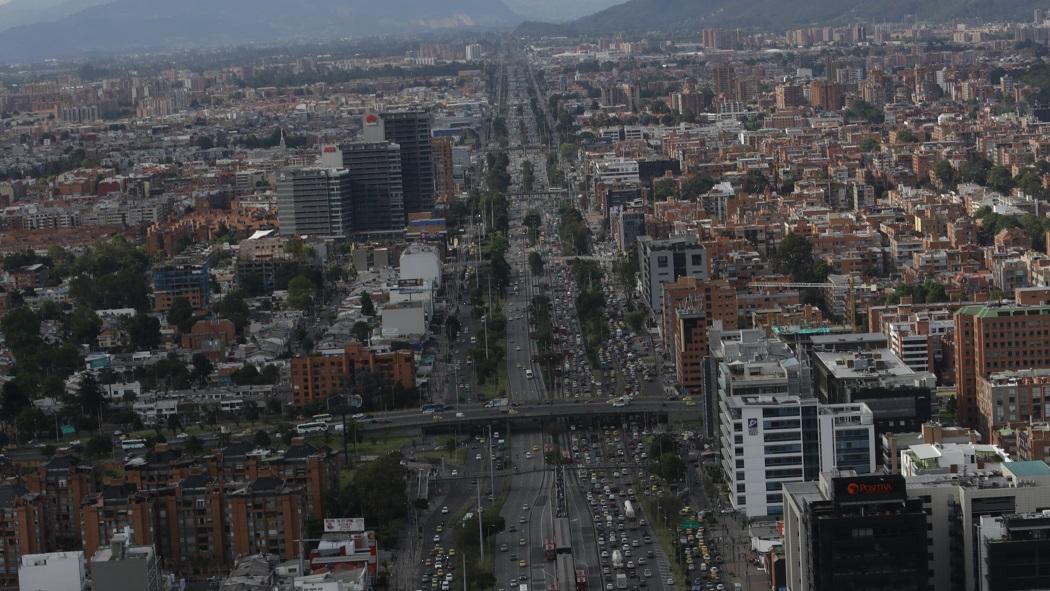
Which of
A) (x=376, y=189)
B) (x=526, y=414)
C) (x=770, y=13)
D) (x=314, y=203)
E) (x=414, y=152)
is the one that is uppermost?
(x=770, y=13)

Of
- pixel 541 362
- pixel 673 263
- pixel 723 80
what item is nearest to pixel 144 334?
pixel 541 362

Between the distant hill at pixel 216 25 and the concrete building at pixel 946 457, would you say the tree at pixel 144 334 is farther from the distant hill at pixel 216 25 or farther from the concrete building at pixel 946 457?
the distant hill at pixel 216 25

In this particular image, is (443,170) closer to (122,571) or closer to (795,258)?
(795,258)

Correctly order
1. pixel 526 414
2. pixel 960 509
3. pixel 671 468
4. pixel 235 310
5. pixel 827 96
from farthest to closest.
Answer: pixel 827 96 → pixel 235 310 → pixel 526 414 → pixel 671 468 → pixel 960 509

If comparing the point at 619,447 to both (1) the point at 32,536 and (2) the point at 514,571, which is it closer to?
(2) the point at 514,571

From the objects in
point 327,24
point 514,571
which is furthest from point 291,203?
point 327,24

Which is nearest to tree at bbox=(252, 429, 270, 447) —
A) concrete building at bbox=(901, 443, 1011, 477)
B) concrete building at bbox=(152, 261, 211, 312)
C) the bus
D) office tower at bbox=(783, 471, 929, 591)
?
the bus
